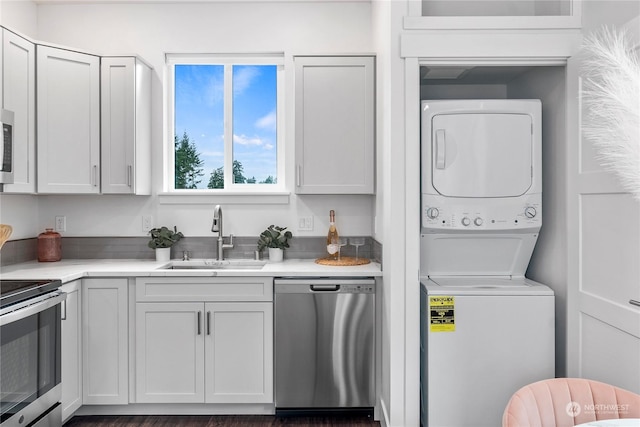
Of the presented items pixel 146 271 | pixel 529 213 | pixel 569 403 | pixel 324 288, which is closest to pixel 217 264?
pixel 146 271

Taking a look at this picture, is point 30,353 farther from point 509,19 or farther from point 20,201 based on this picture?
point 509,19

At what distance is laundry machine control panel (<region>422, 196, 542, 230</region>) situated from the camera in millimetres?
2186

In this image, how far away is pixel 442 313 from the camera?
7.00 feet

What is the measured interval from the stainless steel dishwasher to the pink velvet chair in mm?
1153

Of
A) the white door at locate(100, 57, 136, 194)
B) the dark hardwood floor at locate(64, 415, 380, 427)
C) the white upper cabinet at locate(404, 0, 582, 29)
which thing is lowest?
the dark hardwood floor at locate(64, 415, 380, 427)

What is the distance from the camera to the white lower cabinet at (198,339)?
2613mm

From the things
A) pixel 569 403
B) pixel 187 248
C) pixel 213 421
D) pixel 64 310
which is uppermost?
pixel 187 248

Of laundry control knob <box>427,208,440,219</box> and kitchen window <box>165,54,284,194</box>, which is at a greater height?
kitchen window <box>165,54,284,194</box>

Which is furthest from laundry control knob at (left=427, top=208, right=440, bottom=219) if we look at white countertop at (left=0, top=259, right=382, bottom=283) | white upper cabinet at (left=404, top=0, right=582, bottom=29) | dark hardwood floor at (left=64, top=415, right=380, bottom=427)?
dark hardwood floor at (left=64, top=415, right=380, bottom=427)

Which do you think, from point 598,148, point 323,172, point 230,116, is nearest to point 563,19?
point 598,148

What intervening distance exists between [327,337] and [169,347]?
36.4 inches

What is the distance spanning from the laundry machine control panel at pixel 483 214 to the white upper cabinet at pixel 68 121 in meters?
2.12

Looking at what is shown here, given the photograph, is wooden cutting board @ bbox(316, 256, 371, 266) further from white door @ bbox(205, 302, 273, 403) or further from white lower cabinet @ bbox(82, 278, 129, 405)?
white lower cabinet @ bbox(82, 278, 129, 405)

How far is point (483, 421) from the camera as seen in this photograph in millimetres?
2123
